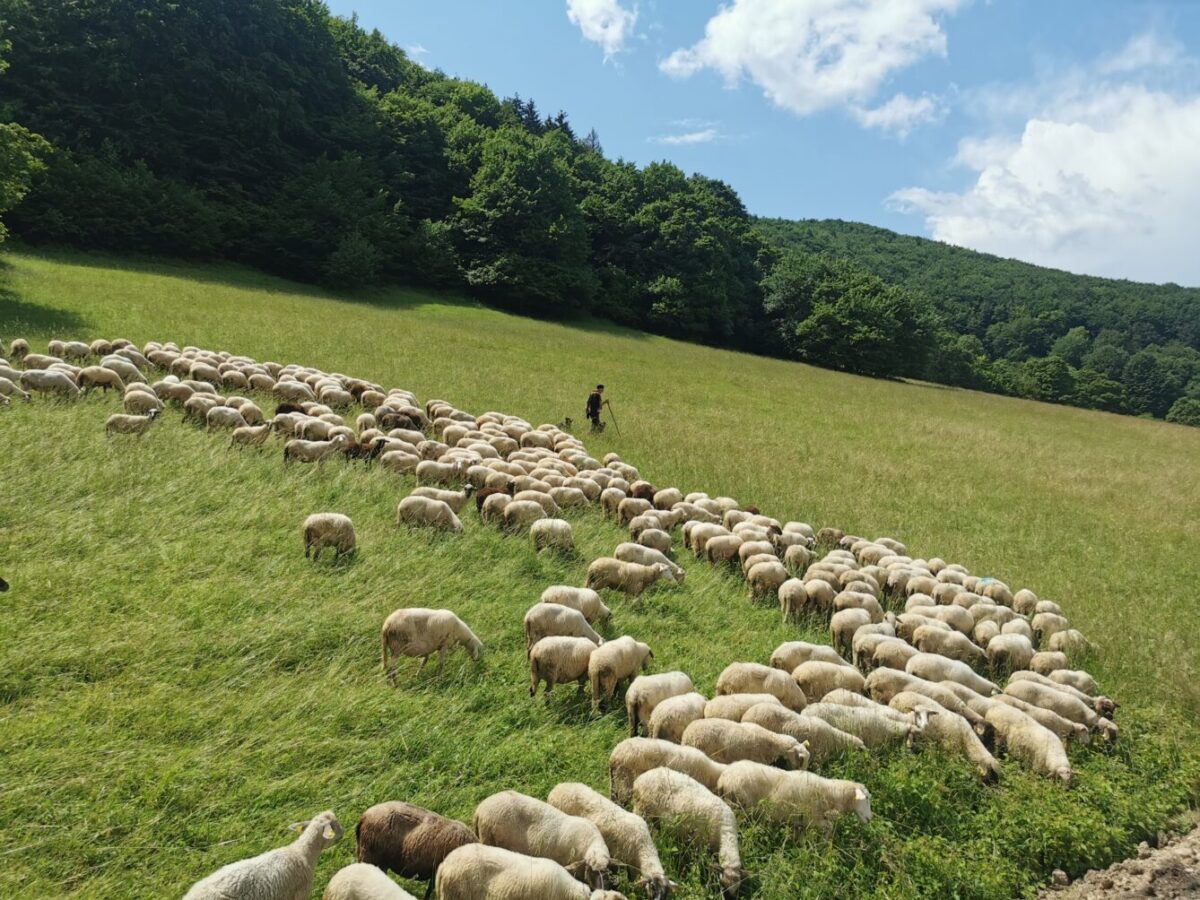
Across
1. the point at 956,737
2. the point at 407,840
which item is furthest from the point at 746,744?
the point at 407,840

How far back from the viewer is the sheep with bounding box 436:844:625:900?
3.97 meters

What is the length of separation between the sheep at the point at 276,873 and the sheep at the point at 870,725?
14.6ft

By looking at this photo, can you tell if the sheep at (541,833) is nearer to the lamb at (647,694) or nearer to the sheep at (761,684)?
the lamb at (647,694)

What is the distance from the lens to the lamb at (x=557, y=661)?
22.1ft

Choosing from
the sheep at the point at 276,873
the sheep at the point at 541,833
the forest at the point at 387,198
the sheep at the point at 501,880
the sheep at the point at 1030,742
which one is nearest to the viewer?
the sheep at the point at 276,873

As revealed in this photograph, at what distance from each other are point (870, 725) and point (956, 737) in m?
0.90

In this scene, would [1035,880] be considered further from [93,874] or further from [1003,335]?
[1003,335]

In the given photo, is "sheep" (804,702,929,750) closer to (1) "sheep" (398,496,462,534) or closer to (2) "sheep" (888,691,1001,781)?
(2) "sheep" (888,691,1001,781)

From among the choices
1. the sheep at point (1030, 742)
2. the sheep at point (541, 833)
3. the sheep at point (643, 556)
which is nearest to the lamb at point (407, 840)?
the sheep at point (541, 833)

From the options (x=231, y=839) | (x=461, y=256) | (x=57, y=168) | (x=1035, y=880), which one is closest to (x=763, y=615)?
(x=1035, y=880)

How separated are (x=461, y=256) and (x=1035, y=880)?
6238 centimetres

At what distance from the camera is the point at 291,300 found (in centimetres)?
3741

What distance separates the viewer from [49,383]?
42.2ft

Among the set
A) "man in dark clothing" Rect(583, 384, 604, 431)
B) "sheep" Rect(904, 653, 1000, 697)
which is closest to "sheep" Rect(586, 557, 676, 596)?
"sheep" Rect(904, 653, 1000, 697)
